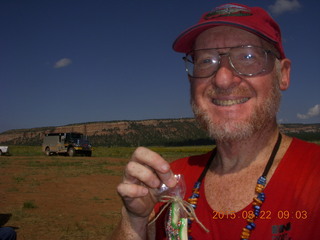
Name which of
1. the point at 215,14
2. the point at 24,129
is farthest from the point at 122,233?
the point at 24,129

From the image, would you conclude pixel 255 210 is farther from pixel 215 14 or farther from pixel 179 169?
pixel 215 14

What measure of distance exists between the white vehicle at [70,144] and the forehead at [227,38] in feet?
107

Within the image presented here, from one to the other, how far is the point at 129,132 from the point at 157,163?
132251mm

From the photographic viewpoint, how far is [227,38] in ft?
6.93

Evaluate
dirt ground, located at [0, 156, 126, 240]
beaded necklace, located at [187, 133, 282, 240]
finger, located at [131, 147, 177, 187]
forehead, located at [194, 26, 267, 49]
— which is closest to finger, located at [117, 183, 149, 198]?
finger, located at [131, 147, 177, 187]

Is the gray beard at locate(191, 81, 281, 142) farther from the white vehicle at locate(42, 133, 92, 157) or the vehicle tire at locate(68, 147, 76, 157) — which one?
the vehicle tire at locate(68, 147, 76, 157)

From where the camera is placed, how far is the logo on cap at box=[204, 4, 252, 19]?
199 cm

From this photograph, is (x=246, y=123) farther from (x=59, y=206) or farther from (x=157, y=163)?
(x=59, y=206)

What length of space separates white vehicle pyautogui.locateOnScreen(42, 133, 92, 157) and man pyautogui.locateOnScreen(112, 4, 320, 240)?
32.4 meters

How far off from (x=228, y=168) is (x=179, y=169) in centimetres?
35

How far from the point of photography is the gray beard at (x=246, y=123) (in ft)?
6.45

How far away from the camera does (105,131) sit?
133 meters

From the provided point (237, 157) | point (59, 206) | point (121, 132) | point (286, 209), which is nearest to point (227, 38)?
point (237, 157)

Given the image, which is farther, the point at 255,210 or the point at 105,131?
the point at 105,131
